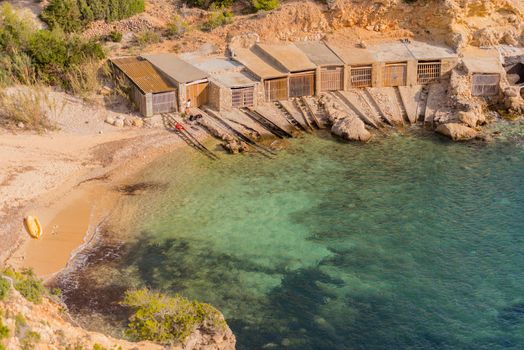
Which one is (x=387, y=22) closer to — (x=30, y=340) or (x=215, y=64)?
(x=215, y=64)

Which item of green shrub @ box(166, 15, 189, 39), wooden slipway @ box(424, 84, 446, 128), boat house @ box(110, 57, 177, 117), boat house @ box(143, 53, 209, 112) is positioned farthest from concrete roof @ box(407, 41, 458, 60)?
boat house @ box(110, 57, 177, 117)

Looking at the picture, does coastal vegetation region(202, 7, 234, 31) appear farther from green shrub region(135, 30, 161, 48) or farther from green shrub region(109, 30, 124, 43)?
green shrub region(109, 30, 124, 43)

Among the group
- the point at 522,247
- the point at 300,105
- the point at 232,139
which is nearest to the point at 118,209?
the point at 232,139

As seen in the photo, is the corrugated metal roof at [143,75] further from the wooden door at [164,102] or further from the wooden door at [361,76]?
the wooden door at [361,76]

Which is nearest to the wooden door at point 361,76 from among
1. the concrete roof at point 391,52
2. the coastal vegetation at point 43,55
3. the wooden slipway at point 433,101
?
the concrete roof at point 391,52

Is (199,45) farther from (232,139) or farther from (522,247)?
(522,247)

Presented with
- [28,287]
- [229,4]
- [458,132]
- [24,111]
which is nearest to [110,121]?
[24,111]
